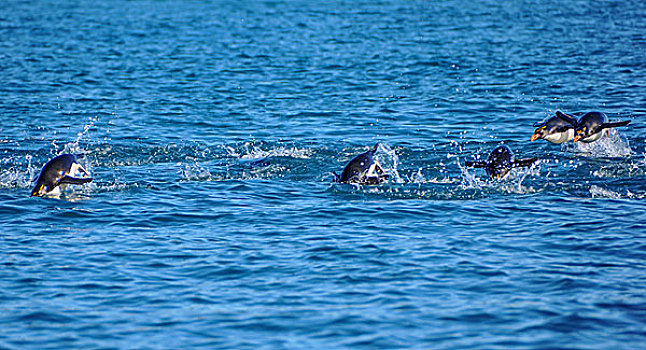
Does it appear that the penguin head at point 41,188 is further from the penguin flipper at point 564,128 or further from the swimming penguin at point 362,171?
the penguin flipper at point 564,128

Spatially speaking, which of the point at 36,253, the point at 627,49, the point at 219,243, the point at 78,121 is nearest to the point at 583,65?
the point at 627,49

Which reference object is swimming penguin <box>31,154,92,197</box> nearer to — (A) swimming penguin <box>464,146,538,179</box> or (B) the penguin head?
(B) the penguin head

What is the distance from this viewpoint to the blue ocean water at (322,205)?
9781 millimetres

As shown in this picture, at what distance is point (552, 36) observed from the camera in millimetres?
35844

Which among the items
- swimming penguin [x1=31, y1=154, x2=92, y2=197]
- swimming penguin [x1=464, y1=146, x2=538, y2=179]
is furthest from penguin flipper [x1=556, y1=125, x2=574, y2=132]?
swimming penguin [x1=31, y1=154, x2=92, y2=197]

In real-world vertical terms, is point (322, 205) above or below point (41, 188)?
below

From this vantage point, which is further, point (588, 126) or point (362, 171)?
point (588, 126)

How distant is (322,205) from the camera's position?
14617 mm

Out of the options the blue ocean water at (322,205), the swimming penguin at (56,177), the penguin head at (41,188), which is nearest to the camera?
the blue ocean water at (322,205)

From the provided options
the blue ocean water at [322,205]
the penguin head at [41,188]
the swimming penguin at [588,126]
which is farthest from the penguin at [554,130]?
the penguin head at [41,188]

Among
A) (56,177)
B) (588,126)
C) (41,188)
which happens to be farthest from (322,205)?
(588,126)

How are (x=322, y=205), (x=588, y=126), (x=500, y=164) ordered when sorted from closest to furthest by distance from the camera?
1. (x=322, y=205)
2. (x=500, y=164)
3. (x=588, y=126)

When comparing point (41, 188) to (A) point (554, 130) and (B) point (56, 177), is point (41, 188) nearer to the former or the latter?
(B) point (56, 177)

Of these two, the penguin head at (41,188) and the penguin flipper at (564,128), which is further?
the penguin flipper at (564,128)
